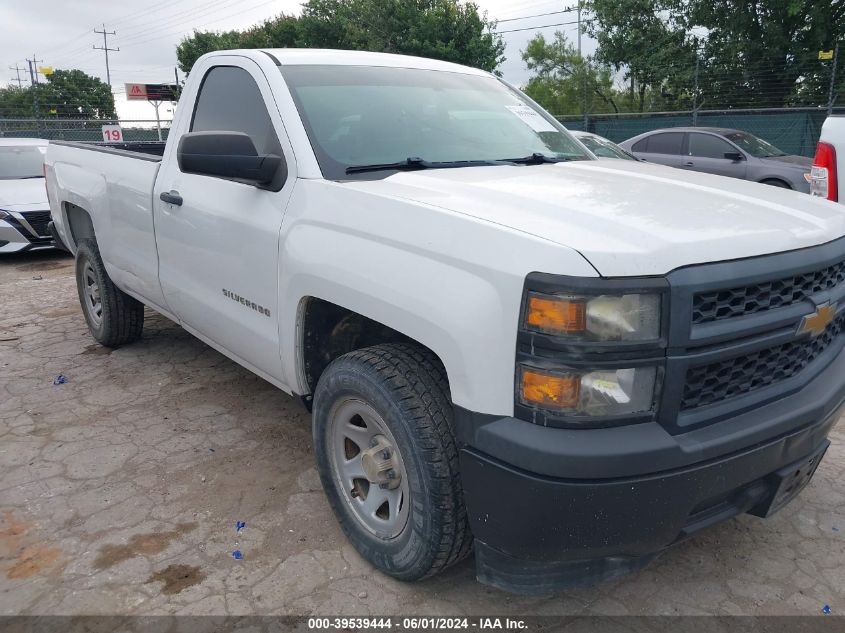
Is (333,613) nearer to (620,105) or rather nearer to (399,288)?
(399,288)

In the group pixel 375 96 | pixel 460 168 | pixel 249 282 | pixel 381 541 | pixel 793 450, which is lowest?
pixel 381 541

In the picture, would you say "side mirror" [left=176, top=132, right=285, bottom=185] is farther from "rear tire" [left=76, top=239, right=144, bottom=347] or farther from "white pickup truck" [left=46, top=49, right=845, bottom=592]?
"rear tire" [left=76, top=239, right=144, bottom=347]

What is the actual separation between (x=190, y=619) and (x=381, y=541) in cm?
69

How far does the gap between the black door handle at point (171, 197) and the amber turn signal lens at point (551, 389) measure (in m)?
2.29

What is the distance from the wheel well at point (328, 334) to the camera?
8.95 feet

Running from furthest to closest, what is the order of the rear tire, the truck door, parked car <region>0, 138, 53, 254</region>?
parked car <region>0, 138, 53, 254</region> < the rear tire < the truck door

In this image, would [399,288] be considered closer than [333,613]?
Yes

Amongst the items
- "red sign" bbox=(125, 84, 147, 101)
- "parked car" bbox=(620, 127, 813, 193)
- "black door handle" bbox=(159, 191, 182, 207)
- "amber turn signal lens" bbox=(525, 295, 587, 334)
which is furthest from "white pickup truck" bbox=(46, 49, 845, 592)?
"red sign" bbox=(125, 84, 147, 101)

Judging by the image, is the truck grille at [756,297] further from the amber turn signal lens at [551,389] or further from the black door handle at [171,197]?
the black door handle at [171,197]

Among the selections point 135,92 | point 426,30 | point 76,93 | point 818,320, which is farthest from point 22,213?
point 76,93

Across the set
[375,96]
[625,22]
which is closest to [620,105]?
[625,22]

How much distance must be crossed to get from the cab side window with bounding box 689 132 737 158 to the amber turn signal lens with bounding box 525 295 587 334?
1160 centimetres

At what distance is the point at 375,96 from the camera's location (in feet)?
10.4

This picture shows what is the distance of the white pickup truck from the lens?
1.85 metres
